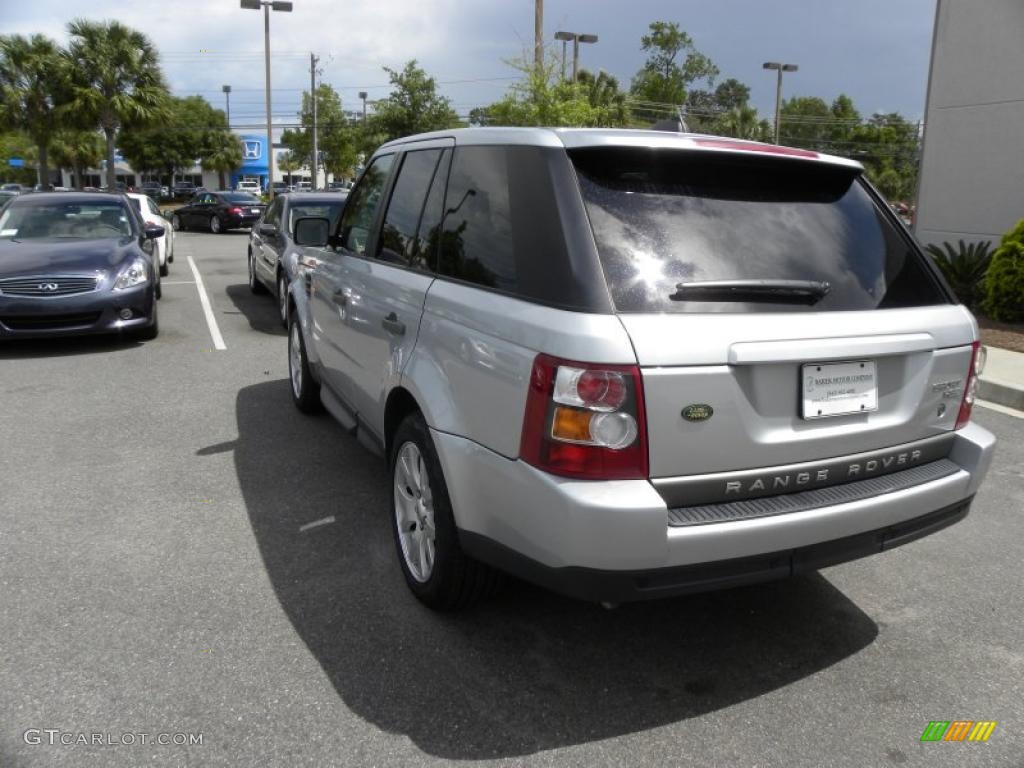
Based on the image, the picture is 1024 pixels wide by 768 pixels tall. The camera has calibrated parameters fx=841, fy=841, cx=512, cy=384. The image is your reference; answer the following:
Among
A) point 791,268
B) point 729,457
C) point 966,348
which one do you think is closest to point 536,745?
point 729,457

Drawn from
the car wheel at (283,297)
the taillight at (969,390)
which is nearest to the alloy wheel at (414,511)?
the taillight at (969,390)

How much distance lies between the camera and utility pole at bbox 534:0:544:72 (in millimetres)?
20578

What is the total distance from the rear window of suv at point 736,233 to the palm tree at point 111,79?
121ft

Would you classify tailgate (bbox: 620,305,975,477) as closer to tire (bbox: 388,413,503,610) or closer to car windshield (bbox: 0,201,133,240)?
tire (bbox: 388,413,503,610)

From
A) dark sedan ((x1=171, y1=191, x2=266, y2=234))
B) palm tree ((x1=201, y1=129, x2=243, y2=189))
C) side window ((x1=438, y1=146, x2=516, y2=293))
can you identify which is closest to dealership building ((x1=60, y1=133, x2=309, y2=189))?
palm tree ((x1=201, y1=129, x2=243, y2=189))

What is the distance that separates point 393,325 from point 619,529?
1540 millimetres

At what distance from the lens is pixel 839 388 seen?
2680 mm

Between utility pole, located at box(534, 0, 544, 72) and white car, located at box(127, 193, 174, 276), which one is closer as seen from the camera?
white car, located at box(127, 193, 174, 276)

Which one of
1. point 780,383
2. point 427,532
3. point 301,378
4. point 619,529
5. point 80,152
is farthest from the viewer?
point 80,152

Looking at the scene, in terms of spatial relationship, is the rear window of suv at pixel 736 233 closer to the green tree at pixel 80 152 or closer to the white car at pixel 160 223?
the white car at pixel 160 223

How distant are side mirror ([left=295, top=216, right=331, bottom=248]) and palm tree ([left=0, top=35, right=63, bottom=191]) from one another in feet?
119

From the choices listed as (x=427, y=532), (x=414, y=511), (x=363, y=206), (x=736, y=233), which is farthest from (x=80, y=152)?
(x=736, y=233)

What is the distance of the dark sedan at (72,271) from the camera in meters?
7.91

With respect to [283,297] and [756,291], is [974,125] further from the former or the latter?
[756,291]
